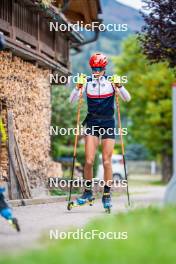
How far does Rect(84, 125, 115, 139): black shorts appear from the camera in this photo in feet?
39.3

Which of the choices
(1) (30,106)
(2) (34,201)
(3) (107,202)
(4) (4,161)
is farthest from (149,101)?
(3) (107,202)

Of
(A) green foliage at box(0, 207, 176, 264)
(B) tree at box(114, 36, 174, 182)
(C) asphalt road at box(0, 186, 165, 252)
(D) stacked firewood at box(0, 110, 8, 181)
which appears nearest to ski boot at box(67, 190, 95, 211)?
(C) asphalt road at box(0, 186, 165, 252)

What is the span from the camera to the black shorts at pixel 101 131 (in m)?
12.0

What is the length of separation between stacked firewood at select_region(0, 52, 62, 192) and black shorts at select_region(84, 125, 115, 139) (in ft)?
16.7

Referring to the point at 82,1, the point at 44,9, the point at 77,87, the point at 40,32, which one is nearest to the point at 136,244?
the point at 77,87

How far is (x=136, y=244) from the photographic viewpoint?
20.9 feet

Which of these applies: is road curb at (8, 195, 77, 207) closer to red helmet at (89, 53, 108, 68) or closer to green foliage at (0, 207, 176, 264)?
red helmet at (89, 53, 108, 68)

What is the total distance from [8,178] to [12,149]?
1.97 feet

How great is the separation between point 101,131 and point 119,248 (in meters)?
5.87

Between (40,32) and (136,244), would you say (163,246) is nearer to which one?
(136,244)

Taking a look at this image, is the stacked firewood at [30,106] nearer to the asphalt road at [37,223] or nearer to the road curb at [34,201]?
the road curb at [34,201]

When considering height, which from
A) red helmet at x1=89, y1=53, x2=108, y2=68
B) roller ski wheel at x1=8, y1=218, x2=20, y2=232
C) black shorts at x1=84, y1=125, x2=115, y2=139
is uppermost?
red helmet at x1=89, y1=53, x2=108, y2=68

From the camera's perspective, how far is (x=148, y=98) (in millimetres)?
53125

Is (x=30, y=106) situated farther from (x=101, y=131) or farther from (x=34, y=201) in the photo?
(x=101, y=131)
